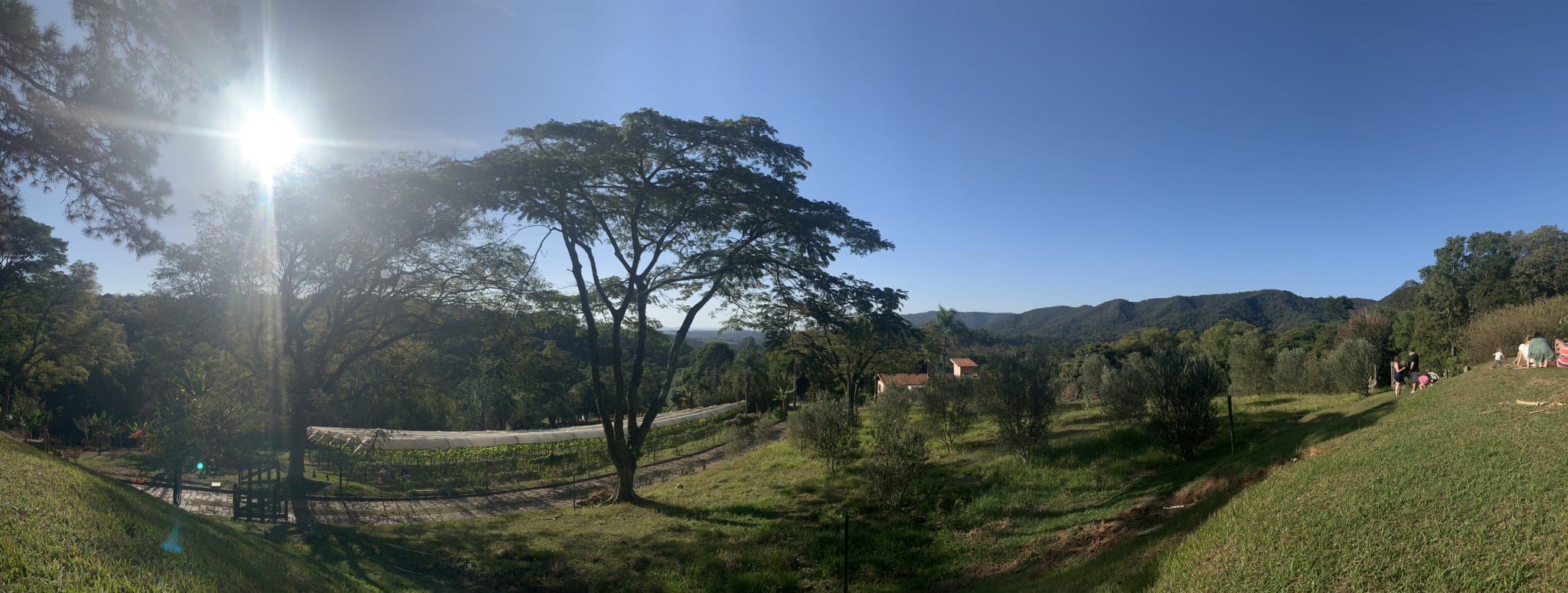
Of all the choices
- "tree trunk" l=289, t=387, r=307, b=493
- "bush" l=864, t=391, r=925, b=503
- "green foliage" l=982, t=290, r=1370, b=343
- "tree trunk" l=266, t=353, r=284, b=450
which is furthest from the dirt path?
"green foliage" l=982, t=290, r=1370, b=343

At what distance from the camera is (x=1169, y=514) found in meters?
9.87

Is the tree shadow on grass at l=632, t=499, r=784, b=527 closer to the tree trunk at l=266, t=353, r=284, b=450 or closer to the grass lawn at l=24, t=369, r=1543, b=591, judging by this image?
the grass lawn at l=24, t=369, r=1543, b=591

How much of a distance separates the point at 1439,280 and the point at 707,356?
238 feet

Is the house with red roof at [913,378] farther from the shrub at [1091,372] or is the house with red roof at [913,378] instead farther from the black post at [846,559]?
the black post at [846,559]

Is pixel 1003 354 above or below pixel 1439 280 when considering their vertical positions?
below

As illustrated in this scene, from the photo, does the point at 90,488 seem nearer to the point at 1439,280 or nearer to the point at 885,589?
the point at 885,589

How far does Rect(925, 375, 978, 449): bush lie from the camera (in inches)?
904

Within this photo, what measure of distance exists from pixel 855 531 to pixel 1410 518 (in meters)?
8.96

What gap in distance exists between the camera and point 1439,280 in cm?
5028

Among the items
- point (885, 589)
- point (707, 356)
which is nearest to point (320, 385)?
point (885, 589)

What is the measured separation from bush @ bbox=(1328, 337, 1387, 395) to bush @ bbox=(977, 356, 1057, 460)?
38.4 ft

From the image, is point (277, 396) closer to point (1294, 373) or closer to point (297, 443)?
point (297, 443)

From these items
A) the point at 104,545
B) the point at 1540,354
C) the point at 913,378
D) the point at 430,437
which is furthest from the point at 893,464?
the point at 913,378

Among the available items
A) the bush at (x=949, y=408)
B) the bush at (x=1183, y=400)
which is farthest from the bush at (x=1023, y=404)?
the bush at (x=949, y=408)
